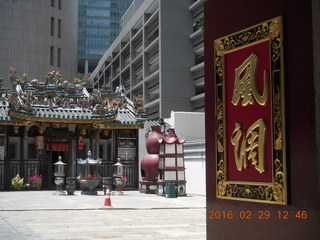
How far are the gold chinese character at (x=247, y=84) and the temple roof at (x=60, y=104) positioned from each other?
2520 cm

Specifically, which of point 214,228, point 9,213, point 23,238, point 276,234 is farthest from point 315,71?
point 9,213

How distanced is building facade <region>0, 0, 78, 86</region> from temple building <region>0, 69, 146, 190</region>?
26341 millimetres

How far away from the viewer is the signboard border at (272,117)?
5.02 metres

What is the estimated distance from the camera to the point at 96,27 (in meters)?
124

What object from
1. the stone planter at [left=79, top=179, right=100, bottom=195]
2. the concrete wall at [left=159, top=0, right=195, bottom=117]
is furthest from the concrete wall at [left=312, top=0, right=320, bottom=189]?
the concrete wall at [left=159, top=0, right=195, bottom=117]

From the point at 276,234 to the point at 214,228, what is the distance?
111 cm

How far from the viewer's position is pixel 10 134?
31.2 m

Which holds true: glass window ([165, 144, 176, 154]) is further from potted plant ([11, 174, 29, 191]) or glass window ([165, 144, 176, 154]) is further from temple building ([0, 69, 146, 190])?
potted plant ([11, 174, 29, 191])

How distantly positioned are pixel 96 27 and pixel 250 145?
12151 centimetres

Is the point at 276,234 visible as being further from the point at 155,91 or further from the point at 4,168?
the point at 155,91

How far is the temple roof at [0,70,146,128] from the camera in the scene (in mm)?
29859

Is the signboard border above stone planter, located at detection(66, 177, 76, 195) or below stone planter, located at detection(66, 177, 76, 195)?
above
